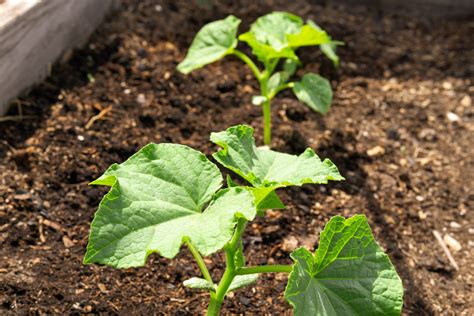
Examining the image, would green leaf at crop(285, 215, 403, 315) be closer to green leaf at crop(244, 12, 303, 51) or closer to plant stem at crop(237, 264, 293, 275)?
plant stem at crop(237, 264, 293, 275)

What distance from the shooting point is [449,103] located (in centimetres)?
335

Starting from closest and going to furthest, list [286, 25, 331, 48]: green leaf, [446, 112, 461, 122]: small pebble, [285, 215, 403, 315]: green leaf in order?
[285, 215, 403, 315]: green leaf
[286, 25, 331, 48]: green leaf
[446, 112, 461, 122]: small pebble

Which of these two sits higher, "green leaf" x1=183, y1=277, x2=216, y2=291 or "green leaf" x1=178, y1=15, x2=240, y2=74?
"green leaf" x1=178, y1=15, x2=240, y2=74

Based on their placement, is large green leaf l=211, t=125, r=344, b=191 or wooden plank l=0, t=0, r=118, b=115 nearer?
large green leaf l=211, t=125, r=344, b=191

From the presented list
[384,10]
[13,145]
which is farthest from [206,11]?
[13,145]

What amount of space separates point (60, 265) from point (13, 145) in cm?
66

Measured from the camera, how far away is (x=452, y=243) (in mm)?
2594

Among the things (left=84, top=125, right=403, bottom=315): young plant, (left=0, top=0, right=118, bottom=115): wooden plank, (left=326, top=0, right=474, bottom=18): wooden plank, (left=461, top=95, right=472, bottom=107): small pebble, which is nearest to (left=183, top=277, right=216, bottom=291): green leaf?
(left=84, top=125, right=403, bottom=315): young plant

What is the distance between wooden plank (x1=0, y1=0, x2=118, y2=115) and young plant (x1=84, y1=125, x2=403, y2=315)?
1160mm

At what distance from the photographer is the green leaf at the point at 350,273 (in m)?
1.66

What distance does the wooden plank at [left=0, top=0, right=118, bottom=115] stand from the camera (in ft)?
8.41

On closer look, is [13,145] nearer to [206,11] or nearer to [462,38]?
[206,11]

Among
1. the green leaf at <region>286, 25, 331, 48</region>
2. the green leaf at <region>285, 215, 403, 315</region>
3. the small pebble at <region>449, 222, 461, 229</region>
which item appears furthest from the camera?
the small pebble at <region>449, 222, 461, 229</region>

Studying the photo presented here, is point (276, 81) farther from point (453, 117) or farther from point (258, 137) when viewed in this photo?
Result: point (453, 117)
